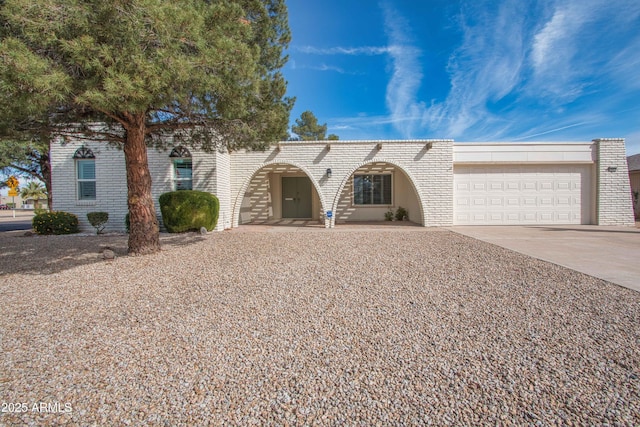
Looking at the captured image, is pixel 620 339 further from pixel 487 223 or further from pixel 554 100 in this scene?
pixel 554 100

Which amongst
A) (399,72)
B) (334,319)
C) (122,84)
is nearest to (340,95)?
(399,72)

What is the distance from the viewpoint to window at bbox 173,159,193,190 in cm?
1055

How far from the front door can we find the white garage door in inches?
280

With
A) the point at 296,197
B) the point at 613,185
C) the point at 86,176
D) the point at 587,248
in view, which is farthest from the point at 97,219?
the point at 613,185

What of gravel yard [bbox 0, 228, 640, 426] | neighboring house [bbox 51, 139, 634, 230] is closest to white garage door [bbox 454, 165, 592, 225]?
neighboring house [bbox 51, 139, 634, 230]

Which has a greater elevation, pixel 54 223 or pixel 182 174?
pixel 182 174

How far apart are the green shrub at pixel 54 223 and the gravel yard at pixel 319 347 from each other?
589 cm

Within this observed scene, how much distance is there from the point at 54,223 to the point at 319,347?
11590 mm

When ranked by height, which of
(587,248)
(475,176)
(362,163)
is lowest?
(587,248)

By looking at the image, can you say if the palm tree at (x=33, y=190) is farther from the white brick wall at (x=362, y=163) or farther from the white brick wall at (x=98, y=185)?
the white brick wall at (x=362, y=163)

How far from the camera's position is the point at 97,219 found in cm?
998

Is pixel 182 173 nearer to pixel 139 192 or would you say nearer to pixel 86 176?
pixel 86 176

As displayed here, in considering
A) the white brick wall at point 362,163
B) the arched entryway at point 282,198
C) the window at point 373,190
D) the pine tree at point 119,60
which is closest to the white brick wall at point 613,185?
the white brick wall at point 362,163

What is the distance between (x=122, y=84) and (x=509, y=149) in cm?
1251
